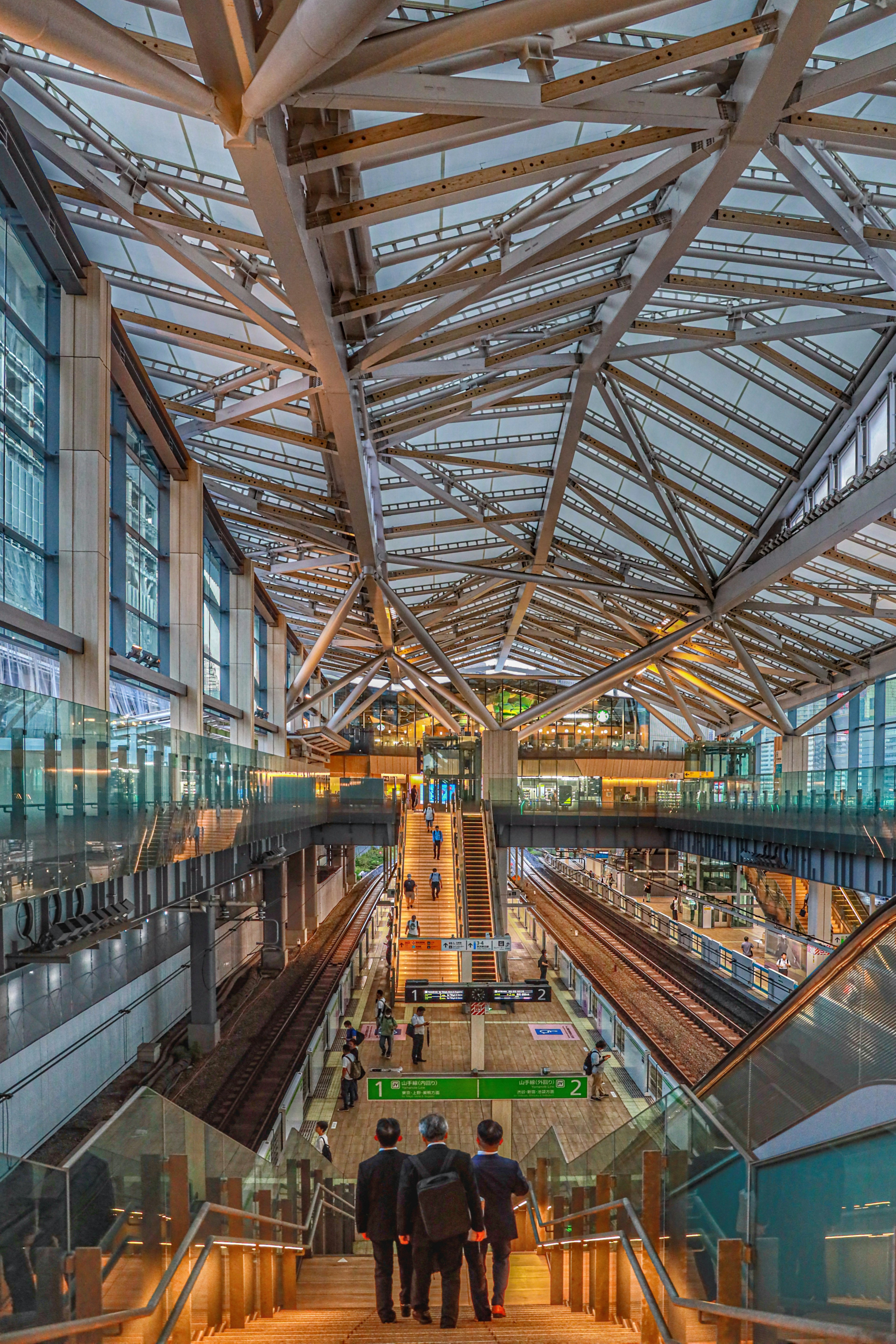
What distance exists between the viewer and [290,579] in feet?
127

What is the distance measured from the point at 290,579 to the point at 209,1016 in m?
20.5

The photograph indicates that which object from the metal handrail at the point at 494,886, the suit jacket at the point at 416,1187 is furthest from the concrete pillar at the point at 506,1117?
the metal handrail at the point at 494,886

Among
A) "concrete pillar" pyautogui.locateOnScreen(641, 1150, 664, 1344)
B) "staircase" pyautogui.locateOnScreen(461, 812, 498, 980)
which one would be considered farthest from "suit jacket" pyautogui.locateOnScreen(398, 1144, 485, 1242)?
"staircase" pyautogui.locateOnScreen(461, 812, 498, 980)

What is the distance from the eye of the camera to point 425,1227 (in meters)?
5.24

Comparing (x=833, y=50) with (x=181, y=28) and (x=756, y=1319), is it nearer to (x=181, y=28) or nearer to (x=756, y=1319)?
(x=181, y=28)

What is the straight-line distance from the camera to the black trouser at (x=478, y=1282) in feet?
19.0

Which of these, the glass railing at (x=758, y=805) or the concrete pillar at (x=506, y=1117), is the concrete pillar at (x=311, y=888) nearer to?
the glass railing at (x=758, y=805)

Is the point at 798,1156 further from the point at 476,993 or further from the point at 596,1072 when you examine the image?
the point at 596,1072

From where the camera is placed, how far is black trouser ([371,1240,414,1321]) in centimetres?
562

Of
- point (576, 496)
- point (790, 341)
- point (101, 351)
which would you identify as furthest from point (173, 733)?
point (576, 496)

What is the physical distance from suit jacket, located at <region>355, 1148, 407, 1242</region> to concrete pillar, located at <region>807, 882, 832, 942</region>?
103ft

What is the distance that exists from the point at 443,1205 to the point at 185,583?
18681 millimetres

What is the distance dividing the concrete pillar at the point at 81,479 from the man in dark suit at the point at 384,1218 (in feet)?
34.5

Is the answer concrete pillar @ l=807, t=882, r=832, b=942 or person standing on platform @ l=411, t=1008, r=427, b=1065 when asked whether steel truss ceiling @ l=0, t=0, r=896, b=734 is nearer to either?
concrete pillar @ l=807, t=882, r=832, b=942
